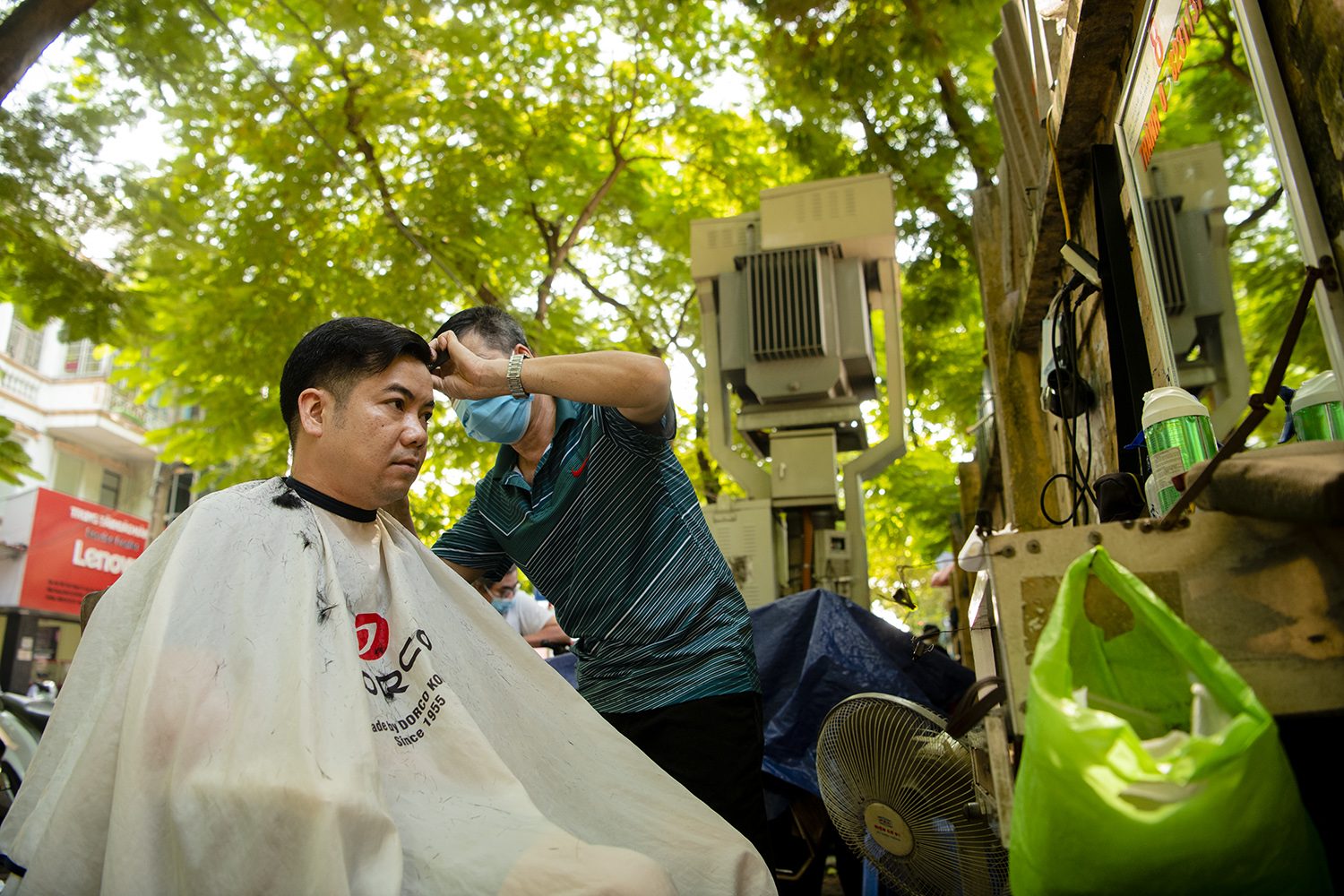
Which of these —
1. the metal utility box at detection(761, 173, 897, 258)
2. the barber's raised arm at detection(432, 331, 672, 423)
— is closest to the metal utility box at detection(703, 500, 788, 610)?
the metal utility box at detection(761, 173, 897, 258)

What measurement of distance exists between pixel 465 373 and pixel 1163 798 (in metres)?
1.47

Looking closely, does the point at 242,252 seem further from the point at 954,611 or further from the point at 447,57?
the point at 954,611

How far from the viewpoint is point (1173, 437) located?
4.62 feet

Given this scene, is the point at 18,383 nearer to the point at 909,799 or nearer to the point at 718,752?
the point at 718,752

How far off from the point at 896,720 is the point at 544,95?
641cm

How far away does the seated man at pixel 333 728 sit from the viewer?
1153mm

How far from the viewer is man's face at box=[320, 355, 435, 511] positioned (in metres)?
1.66

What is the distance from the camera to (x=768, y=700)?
9.39 feet

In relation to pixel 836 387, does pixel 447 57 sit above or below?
above

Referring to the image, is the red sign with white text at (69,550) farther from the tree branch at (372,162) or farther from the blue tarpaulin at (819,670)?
Result: the blue tarpaulin at (819,670)

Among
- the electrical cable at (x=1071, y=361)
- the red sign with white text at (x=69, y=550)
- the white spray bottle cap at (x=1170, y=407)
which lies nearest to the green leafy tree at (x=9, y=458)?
the electrical cable at (x=1071, y=361)

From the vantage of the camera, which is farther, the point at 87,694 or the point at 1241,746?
the point at 87,694

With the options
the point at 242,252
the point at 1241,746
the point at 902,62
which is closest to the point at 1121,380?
the point at 1241,746

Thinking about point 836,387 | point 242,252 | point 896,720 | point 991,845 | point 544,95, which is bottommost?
point 991,845
